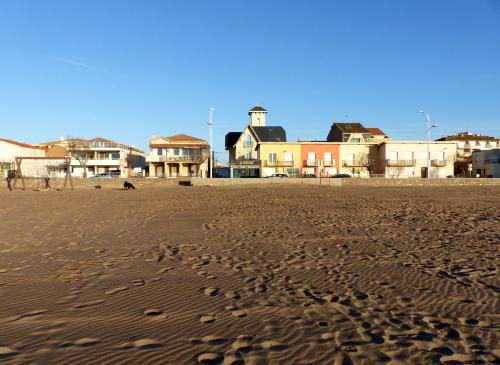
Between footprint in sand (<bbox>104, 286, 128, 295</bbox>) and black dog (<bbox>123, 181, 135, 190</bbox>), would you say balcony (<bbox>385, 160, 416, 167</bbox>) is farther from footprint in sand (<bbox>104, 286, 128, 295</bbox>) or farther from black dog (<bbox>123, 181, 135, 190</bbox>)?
footprint in sand (<bbox>104, 286, 128, 295</bbox>)

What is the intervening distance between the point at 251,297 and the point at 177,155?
2358 inches

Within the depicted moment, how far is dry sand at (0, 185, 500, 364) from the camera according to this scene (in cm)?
352

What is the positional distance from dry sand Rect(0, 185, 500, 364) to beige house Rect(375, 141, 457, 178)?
49480 millimetres

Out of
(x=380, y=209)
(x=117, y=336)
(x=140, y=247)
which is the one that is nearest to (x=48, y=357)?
(x=117, y=336)

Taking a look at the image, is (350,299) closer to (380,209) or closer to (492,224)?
Answer: (492,224)

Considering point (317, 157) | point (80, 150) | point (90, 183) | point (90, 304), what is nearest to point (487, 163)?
point (317, 157)

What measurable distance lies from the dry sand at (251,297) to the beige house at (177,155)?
2085 inches

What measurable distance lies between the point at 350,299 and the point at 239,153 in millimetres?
55862

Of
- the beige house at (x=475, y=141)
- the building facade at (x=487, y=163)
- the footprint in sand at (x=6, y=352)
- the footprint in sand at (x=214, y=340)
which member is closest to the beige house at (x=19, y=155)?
the footprint in sand at (x=6, y=352)

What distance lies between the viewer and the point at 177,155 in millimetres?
63156

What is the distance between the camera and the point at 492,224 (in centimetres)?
1168

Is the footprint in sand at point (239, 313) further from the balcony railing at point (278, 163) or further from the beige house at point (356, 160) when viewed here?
the beige house at point (356, 160)

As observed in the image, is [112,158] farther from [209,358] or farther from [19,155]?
[209,358]

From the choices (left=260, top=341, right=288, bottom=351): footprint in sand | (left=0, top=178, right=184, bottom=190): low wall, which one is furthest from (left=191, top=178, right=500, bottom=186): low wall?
(left=260, top=341, right=288, bottom=351): footprint in sand
